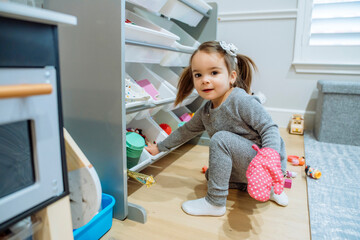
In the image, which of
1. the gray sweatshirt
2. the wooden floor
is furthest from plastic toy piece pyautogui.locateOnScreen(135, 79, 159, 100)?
the wooden floor

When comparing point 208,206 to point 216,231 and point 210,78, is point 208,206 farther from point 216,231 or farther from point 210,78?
point 210,78

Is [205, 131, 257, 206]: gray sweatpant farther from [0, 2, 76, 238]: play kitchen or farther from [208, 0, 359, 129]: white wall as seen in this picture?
[208, 0, 359, 129]: white wall

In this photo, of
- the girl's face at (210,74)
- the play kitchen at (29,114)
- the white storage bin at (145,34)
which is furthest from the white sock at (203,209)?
the white storage bin at (145,34)

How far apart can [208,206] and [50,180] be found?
1.78 feet

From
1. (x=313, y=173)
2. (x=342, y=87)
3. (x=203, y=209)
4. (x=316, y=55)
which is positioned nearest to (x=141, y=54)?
(x=203, y=209)

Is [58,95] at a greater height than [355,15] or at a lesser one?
lesser

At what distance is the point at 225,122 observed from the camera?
3.27 feet

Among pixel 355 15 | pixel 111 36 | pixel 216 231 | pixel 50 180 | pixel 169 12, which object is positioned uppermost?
pixel 355 15

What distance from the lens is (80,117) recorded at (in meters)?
0.90

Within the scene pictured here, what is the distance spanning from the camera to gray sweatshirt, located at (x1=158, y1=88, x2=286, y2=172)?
2.87 ft

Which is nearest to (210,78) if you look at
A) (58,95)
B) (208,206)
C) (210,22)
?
(208,206)

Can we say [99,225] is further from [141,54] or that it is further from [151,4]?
[151,4]

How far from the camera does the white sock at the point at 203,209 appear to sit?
904 mm

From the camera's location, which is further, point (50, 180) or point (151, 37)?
point (151, 37)
